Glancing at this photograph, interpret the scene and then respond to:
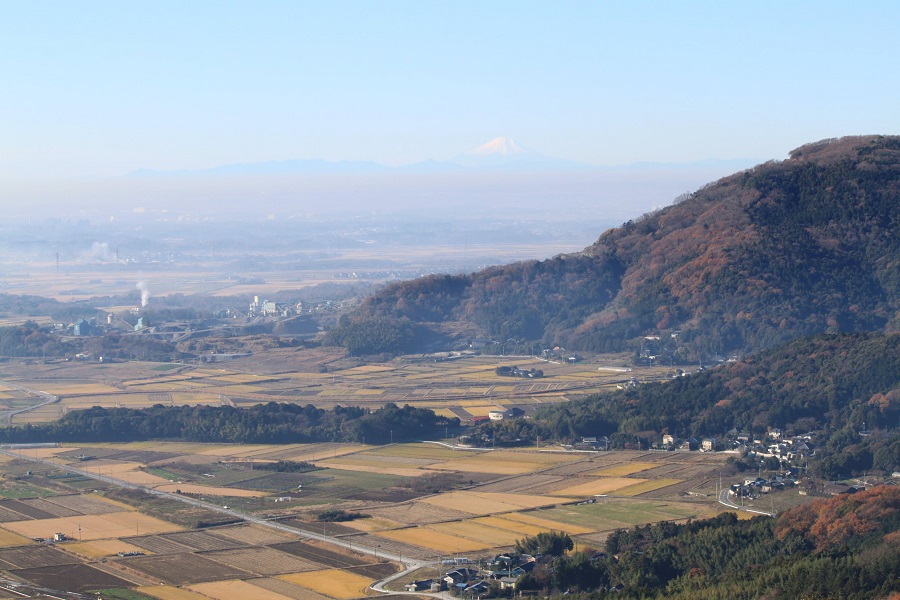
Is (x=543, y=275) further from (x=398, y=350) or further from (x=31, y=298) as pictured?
(x=31, y=298)

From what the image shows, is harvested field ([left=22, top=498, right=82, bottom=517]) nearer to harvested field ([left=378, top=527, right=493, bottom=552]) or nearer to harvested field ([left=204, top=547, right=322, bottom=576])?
harvested field ([left=204, top=547, right=322, bottom=576])

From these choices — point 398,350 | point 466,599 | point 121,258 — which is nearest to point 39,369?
point 398,350

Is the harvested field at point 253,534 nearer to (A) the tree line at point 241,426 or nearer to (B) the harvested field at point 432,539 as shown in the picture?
(B) the harvested field at point 432,539

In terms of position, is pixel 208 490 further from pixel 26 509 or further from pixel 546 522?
pixel 546 522

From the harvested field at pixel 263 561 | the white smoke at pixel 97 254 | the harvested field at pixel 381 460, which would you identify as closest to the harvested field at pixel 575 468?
the harvested field at pixel 381 460

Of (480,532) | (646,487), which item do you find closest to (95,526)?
(480,532)
